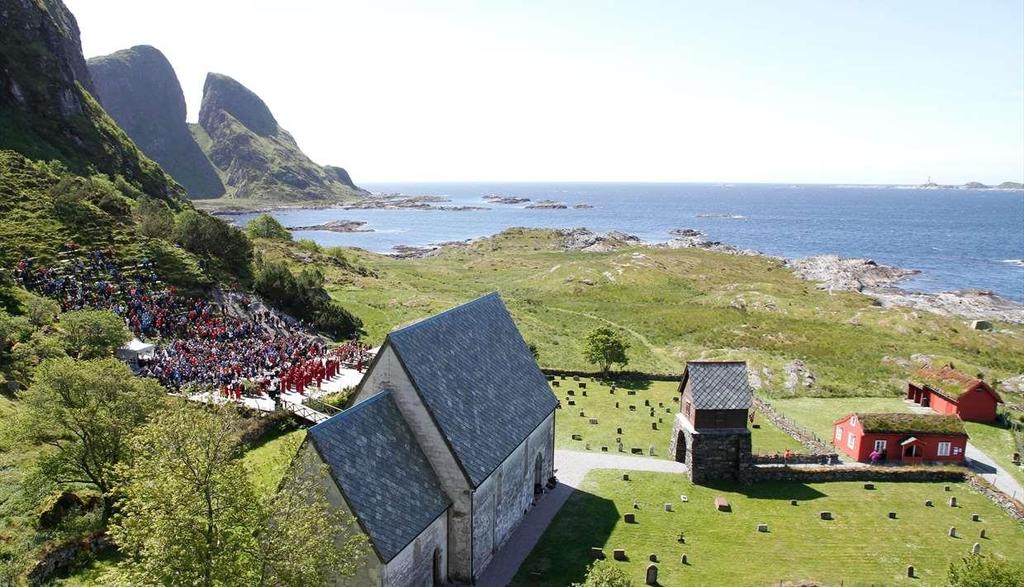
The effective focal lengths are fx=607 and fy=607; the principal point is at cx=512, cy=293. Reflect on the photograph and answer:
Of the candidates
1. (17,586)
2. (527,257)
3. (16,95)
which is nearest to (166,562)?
(17,586)

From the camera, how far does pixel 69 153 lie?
93.5 meters

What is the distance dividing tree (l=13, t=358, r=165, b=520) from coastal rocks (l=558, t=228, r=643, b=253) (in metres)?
135

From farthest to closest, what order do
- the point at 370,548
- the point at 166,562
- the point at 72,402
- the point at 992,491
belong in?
the point at 992,491 → the point at 72,402 → the point at 370,548 → the point at 166,562

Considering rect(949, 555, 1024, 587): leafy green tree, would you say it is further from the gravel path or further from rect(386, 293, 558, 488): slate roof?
rect(386, 293, 558, 488): slate roof

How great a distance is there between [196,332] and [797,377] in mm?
58720

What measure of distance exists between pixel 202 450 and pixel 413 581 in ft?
33.6

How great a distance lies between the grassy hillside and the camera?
228 ft

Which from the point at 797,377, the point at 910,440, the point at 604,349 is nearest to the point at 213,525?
the point at 604,349

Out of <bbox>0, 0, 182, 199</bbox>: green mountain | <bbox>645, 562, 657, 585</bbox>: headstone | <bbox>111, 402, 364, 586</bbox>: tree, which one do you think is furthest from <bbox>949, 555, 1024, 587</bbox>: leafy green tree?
<bbox>0, 0, 182, 199</bbox>: green mountain

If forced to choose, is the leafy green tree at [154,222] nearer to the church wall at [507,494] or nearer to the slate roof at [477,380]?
the slate roof at [477,380]

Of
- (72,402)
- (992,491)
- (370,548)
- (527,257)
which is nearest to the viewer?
(370,548)

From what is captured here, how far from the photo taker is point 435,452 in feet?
90.2

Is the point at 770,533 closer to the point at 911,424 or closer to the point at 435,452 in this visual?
the point at 911,424

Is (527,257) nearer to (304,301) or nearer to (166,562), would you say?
(304,301)
